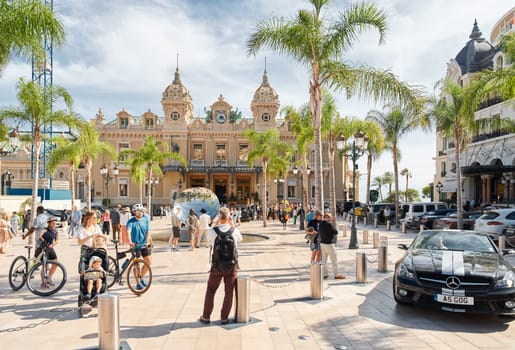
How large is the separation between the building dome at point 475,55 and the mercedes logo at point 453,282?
108ft

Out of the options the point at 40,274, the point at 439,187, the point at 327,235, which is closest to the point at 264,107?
the point at 439,187

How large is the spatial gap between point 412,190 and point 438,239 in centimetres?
7521

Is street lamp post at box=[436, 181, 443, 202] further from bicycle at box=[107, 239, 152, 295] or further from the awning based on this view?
bicycle at box=[107, 239, 152, 295]

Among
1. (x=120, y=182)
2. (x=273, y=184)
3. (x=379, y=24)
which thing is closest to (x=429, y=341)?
(x=379, y=24)

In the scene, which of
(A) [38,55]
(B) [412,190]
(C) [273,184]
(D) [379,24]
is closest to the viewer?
(A) [38,55]

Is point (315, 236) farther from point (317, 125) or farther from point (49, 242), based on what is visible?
A: point (49, 242)

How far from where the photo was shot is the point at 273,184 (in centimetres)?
5078

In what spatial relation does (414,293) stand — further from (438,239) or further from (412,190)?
(412,190)

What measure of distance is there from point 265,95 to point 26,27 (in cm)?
4253

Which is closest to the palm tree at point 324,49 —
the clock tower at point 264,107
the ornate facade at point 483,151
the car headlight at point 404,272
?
the car headlight at point 404,272

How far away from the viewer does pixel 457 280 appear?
20.3 feet

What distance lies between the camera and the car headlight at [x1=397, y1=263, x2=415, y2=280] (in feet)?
21.6

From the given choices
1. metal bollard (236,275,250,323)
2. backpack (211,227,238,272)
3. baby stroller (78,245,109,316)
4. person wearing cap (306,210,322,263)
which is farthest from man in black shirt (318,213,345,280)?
baby stroller (78,245,109,316)

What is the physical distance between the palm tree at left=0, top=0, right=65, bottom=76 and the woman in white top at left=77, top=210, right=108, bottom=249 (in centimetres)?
510
